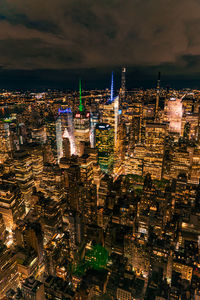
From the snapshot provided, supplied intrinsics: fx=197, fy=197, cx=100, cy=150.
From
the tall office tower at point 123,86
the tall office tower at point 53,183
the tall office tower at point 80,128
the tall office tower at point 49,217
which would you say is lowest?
the tall office tower at point 49,217

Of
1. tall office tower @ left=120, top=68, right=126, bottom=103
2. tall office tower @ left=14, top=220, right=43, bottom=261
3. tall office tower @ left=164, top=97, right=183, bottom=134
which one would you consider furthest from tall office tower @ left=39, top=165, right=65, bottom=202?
tall office tower @ left=120, top=68, right=126, bottom=103

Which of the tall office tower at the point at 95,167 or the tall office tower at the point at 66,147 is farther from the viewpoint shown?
the tall office tower at the point at 66,147

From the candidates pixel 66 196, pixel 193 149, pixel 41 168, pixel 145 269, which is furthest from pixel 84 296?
pixel 193 149

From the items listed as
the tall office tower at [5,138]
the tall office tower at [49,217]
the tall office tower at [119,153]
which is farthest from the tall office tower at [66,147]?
the tall office tower at [49,217]

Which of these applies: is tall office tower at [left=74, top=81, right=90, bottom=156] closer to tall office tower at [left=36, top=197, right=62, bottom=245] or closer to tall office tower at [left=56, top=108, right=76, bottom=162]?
tall office tower at [left=56, top=108, right=76, bottom=162]

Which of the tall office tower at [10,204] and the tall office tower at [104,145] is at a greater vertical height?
the tall office tower at [104,145]

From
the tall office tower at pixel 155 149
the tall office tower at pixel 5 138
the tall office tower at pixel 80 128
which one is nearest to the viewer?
the tall office tower at pixel 155 149

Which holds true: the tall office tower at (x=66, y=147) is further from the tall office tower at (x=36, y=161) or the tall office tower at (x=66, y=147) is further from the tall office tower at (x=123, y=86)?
the tall office tower at (x=123, y=86)
